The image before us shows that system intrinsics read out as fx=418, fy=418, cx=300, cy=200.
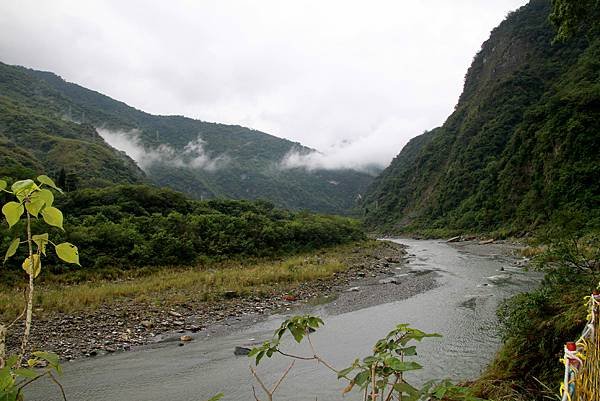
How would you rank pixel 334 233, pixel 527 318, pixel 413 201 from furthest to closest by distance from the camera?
pixel 413 201 < pixel 334 233 < pixel 527 318

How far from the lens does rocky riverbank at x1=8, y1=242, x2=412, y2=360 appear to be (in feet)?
37.7

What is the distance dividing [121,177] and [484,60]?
92.7 meters

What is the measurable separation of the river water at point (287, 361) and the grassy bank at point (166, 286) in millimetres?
4373

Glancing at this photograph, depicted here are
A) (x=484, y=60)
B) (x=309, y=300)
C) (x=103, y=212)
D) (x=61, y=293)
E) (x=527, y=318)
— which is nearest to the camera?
(x=527, y=318)

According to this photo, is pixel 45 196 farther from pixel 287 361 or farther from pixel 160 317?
pixel 160 317

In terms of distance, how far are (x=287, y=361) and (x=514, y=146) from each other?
61.8 meters

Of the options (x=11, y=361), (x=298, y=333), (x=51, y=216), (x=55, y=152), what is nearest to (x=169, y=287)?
(x=298, y=333)

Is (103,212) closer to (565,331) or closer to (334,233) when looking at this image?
(334,233)

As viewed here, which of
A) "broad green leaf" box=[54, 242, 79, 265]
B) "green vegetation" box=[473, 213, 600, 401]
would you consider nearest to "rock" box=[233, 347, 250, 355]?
"green vegetation" box=[473, 213, 600, 401]

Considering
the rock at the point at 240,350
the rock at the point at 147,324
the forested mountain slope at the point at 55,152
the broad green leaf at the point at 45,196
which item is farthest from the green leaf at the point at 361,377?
the forested mountain slope at the point at 55,152

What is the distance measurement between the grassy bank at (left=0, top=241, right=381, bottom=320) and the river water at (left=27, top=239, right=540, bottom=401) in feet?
14.3

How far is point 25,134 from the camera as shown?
7644 centimetres

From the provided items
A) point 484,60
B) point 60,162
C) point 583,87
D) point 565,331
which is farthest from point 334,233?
point 484,60

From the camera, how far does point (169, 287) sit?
18.4 metres
